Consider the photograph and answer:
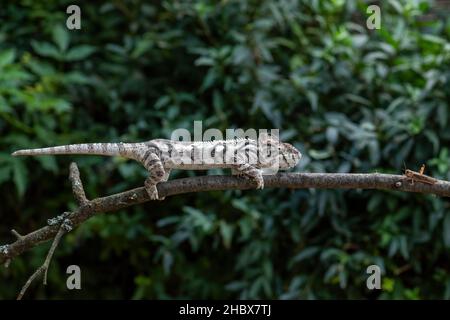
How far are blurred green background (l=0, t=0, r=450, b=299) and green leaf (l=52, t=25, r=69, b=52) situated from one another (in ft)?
0.07

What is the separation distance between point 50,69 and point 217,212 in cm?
135

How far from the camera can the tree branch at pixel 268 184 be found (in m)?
1.96

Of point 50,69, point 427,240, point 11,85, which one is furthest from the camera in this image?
point 50,69

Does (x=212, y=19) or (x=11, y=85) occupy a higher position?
(x=212, y=19)

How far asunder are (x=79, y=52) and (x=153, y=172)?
7.30 feet

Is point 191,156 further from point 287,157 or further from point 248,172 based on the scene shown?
point 287,157

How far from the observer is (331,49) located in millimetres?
3875

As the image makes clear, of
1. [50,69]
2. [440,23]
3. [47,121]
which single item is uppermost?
[440,23]

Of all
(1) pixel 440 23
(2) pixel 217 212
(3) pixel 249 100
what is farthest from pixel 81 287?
(1) pixel 440 23

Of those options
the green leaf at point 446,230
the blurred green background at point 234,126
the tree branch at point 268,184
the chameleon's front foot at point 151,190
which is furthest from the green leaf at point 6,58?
the green leaf at point 446,230

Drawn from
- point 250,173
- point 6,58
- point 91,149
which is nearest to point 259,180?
point 250,173

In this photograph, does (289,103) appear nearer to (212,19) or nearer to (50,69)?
(212,19)

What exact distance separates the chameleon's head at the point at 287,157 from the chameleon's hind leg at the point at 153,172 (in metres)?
0.43

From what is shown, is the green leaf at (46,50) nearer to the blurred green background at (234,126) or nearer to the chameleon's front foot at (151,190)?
the blurred green background at (234,126)
